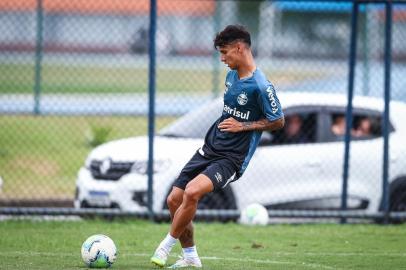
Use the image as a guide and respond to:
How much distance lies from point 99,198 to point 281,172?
6.85 ft

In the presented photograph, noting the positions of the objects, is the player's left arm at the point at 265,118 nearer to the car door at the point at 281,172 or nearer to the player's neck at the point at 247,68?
the player's neck at the point at 247,68

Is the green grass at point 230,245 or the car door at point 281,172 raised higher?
the car door at point 281,172

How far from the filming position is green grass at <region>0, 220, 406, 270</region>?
916cm

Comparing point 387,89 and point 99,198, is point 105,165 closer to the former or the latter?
point 99,198

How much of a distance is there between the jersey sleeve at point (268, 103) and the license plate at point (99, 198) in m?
4.15

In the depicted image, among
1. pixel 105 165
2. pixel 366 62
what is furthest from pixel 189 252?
pixel 366 62

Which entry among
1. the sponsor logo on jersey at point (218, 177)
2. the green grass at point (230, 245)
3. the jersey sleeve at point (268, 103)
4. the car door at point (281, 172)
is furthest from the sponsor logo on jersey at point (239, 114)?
the car door at point (281, 172)

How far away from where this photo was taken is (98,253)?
8.48 meters

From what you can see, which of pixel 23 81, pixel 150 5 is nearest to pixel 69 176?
pixel 23 81

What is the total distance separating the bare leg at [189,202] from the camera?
840 centimetres

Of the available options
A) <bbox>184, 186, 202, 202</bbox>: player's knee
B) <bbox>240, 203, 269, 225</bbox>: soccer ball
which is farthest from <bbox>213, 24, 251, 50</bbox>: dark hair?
<bbox>240, 203, 269, 225</bbox>: soccer ball

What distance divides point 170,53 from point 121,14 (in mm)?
927

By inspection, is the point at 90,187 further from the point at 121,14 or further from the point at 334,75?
the point at 334,75

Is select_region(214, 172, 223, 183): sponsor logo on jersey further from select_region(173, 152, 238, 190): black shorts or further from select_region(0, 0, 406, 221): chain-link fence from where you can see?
select_region(0, 0, 406, 221): chain-link fence
